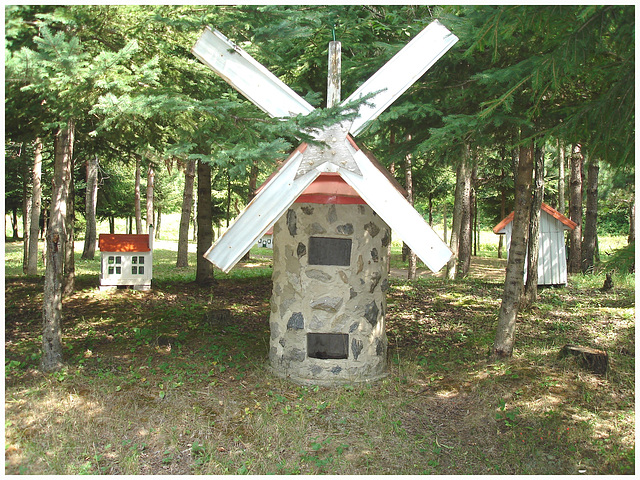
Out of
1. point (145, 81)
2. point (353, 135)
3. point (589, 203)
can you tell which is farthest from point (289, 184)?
point (589, 203)

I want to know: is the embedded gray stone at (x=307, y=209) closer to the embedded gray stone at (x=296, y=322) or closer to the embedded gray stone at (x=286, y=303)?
the embedded gray stone at (x=286, y=303)

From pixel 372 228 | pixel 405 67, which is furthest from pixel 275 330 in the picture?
pixel 405 67

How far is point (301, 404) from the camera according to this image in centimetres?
594

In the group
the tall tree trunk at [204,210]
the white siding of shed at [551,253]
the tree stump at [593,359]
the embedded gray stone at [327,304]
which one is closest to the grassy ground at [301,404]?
the tree stump at [593,359]

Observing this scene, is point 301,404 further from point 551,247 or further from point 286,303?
point 551,247

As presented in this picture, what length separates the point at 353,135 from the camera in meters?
5.99

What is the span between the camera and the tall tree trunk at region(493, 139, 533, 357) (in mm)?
7246

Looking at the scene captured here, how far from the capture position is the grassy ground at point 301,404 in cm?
484

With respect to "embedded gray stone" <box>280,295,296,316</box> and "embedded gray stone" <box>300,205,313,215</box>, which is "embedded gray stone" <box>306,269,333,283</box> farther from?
"embedded gray stone" <box>300,205,313,215</box>

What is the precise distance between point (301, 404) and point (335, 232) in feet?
7.26

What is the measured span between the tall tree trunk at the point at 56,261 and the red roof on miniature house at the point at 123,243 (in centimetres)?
498

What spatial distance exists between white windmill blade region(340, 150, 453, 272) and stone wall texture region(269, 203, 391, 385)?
118 cm

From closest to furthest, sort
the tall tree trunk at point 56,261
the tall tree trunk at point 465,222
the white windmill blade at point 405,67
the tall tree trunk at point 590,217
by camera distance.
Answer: the white windmill blade at point 405,67 < the tall tree trunk at point 56,261 < the tall tree trunk at point 465,222 < the tall tree trunk at point 590,217

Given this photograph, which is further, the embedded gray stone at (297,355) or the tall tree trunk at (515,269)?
the tall tree trunk at (515,269)
